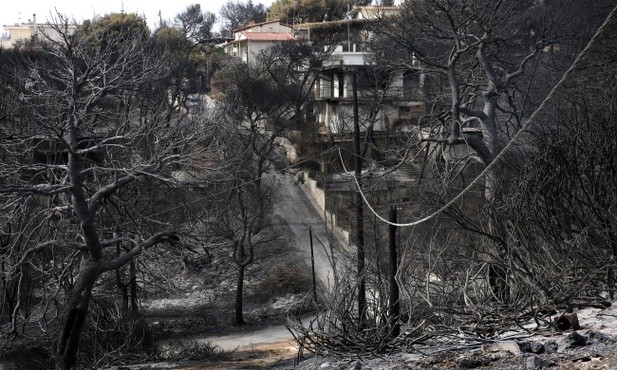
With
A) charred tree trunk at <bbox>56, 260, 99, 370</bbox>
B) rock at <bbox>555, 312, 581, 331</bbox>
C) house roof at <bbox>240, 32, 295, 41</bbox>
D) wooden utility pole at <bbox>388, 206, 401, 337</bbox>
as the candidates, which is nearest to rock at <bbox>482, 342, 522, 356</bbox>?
rock at <bbox>555, 312, 581, 331</bbox>

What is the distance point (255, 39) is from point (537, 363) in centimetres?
5105

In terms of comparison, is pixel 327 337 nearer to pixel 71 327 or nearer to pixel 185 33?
pixel 71 327

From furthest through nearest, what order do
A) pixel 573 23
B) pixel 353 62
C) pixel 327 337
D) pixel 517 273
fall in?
pixel 353 62
pixel 573 23
pixel 327 337
pixel 517 273

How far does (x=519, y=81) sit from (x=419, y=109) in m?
13.0

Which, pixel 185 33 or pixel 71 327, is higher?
pixel 185 33

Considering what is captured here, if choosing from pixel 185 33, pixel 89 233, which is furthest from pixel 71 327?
pixel 185 33

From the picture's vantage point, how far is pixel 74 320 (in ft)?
48.6

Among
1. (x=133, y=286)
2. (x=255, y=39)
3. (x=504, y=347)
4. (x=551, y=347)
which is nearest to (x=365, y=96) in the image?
(x=133, y=286)

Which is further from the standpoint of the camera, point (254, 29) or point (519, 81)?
point (254, 29)

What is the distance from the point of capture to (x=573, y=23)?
2359 cm

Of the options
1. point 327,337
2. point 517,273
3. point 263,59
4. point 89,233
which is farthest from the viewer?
point 263,59

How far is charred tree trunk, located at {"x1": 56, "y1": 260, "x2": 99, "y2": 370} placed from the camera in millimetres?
14734

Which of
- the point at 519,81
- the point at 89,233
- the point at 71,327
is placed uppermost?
the point at 519,81

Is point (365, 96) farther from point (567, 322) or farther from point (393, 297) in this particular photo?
point (567, 322)
